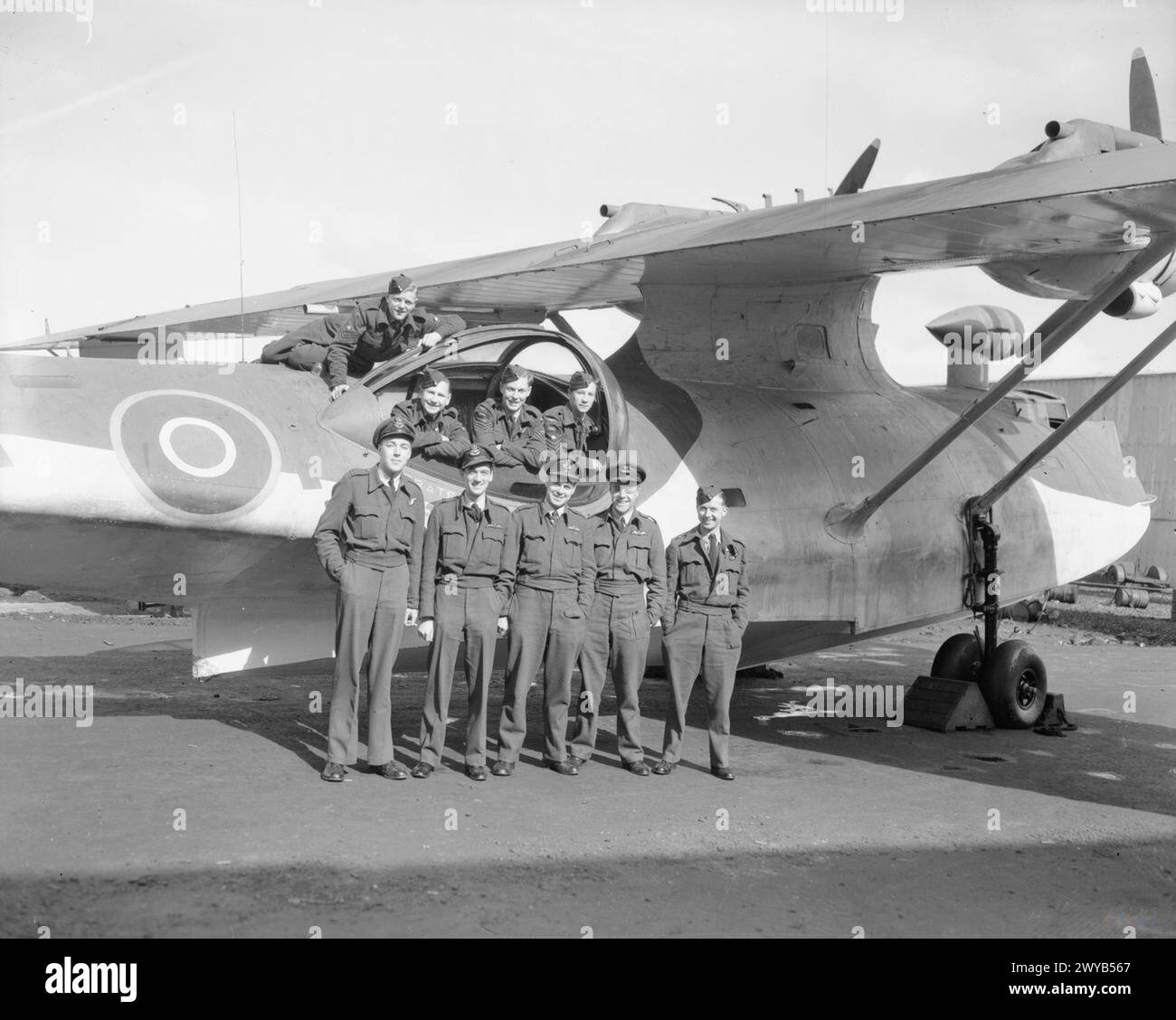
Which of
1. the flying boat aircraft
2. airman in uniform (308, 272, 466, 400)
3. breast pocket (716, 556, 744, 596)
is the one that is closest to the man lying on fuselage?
airman in uniform (308, 272, 466, 400)

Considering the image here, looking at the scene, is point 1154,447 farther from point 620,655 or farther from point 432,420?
point 432,420

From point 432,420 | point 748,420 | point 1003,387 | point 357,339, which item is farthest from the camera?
point 748,420

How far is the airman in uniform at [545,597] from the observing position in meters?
7.19

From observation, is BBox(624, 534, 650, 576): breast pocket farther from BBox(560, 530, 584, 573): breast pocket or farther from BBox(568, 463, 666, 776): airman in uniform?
BBox(560, 530, 584, 573): breast pocket

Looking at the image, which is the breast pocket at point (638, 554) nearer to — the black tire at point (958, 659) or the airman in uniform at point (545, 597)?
the airman in uniform at point (545, 597)

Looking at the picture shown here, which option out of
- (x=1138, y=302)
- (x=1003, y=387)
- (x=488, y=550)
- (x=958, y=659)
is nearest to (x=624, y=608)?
(x=488, y=550)

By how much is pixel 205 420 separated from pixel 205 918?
293 cm

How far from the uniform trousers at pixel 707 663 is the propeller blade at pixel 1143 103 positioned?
5070 mm

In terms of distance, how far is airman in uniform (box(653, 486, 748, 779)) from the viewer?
24.6ft

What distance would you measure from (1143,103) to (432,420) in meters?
5.98

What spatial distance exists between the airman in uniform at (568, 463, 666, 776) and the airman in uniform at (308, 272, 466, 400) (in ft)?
5.27

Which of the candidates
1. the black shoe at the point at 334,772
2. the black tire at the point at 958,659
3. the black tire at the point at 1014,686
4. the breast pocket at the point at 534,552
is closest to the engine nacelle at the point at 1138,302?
the black tire at the point at 1014,686

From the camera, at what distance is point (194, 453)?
6.46 metres

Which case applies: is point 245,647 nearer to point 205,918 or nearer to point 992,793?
point 205,918
